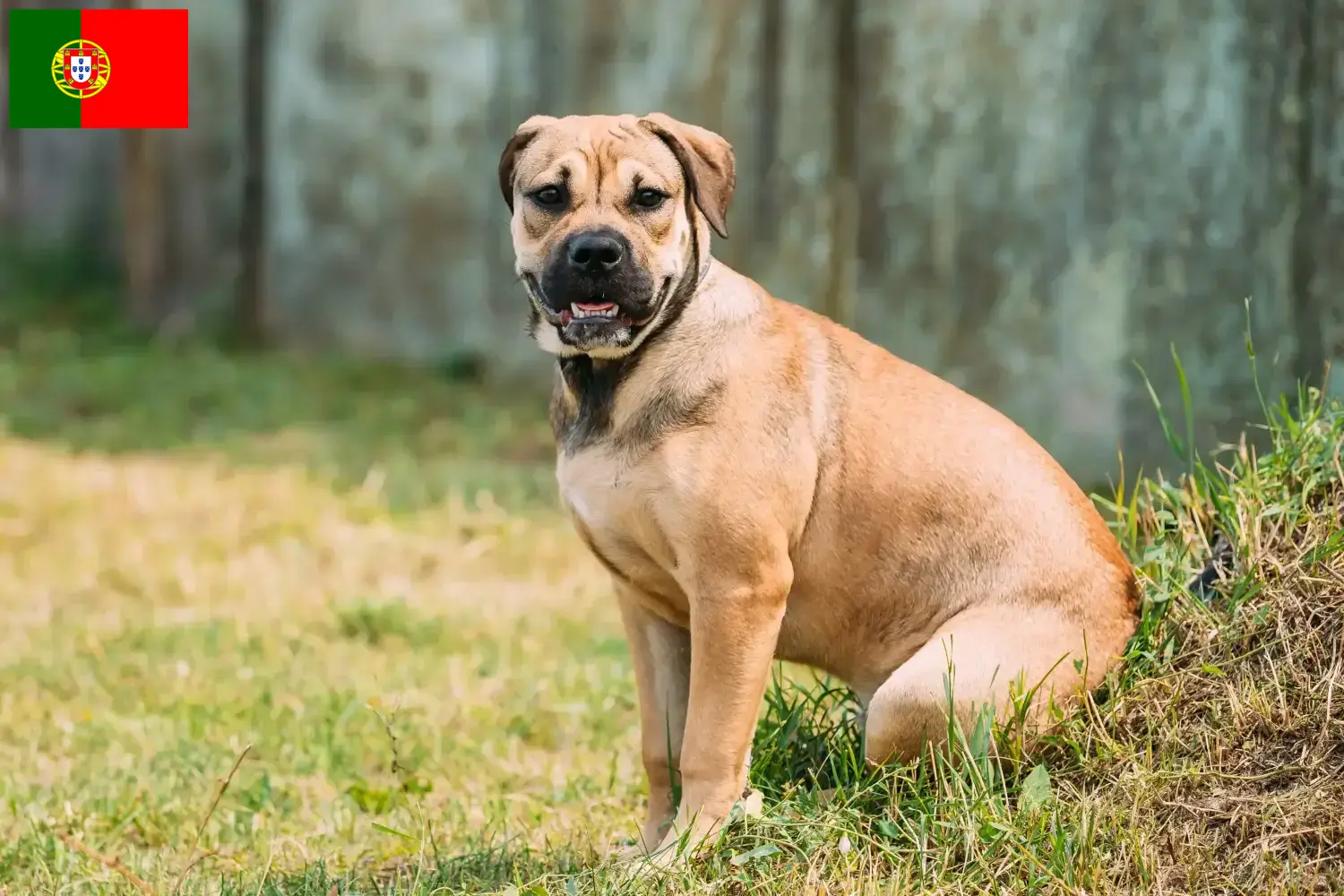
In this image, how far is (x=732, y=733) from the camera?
358 cm

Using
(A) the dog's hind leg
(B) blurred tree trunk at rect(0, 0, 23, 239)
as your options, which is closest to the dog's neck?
(A) the dog's hind leg

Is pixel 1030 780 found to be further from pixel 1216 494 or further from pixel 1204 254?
pixel 1204 254

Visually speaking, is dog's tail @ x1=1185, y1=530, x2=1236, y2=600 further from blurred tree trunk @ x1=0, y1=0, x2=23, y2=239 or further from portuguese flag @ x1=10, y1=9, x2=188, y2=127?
blurred tree trunk @ x1=0, y1=0, x2=23, y2=239

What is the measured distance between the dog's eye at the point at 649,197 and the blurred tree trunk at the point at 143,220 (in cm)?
824

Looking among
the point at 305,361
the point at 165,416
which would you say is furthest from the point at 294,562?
the point at 305,361

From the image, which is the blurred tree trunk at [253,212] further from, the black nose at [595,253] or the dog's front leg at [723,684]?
the dog's front leg at [723,684]

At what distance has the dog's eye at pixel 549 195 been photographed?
12.2ft

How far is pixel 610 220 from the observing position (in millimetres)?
3645

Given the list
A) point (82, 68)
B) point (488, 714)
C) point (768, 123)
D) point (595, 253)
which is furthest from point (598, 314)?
point (82, 68)

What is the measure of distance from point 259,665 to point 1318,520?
3677mm

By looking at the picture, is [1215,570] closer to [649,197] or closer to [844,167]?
[649,197]

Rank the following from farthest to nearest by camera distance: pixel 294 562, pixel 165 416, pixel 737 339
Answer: pixel 165 416 → pixel 294 562 → pixel 737 339

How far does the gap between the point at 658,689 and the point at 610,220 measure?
46.3 inches

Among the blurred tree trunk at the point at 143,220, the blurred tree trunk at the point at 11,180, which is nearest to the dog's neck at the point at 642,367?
the blurred tree trunk at the point at 143,220
